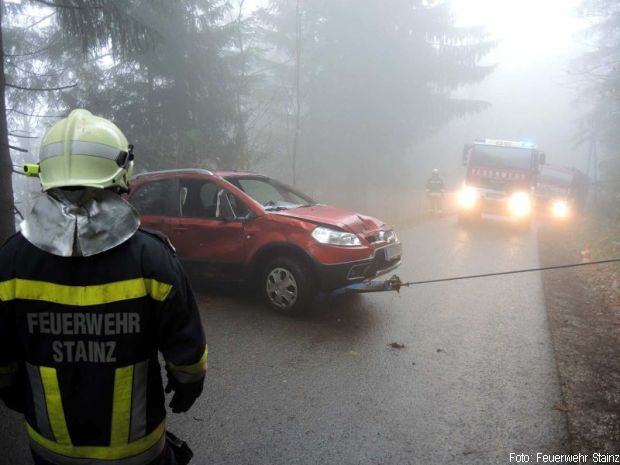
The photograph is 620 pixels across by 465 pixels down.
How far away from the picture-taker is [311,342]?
5.05 m

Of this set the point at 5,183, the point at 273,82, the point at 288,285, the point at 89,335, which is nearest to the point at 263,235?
the point at 288,285

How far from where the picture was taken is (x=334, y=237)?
565cm

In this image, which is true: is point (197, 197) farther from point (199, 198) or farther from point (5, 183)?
point (5, 183)

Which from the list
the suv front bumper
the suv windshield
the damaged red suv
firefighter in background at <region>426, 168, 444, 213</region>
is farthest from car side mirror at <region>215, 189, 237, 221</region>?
firefighter in background at <region>426, 168, 444, 213</region>

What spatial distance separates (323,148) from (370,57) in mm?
4444

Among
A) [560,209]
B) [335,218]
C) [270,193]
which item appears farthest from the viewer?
[560,209]

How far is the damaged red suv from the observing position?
562cm

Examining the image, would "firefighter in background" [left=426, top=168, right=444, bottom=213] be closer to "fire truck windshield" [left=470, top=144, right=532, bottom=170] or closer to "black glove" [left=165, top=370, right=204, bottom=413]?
"fire truck windshield" [left=470, top=144, right=532, bottom=170]

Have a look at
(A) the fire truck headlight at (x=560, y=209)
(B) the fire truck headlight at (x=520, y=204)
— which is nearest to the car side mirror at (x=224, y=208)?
(B) the fire truck headlight at (x=520, y=204)

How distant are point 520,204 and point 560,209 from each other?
6525 millimetres

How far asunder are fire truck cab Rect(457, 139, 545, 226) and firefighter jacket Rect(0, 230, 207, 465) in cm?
1523

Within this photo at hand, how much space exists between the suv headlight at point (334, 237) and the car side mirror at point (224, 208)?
1.25 m

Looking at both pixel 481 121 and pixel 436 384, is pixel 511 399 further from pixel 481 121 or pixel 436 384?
pixel 481 121

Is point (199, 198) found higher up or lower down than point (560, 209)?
higher up
